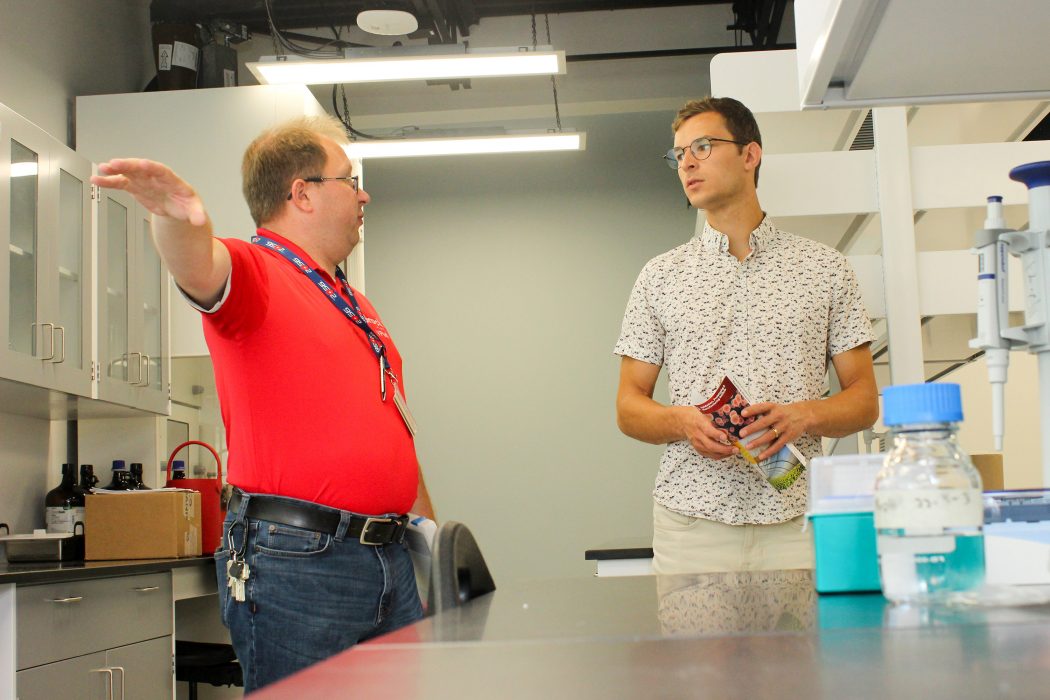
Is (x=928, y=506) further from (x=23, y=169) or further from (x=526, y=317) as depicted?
(x=526, y=317)

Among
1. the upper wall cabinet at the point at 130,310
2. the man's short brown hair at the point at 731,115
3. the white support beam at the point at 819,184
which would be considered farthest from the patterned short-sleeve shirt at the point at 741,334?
the upper wall cabinet at the point at 130,310

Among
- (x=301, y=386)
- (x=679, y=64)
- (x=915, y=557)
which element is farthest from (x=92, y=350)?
(x=679, y=64)

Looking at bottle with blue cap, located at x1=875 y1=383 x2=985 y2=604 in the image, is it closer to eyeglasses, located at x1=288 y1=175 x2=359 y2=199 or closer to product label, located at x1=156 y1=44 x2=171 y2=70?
eyeglasses, located at x1=288 y1=175 x2=359 y2=199

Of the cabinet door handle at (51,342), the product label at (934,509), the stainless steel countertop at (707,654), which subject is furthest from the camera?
the cabinet door handle at (51,342)

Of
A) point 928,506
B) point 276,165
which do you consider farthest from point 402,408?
point 928,506

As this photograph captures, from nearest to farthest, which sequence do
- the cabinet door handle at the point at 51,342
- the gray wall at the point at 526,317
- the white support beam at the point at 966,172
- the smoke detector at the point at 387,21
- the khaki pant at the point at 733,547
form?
1. the khaki pant at the point at 733,547
2. the white support beam at the point at 966,172
3. the cabinet door handle at the point at 51,342
4. the smoke detector at the point at 387,21
5. the gray wall at the point at 526,317

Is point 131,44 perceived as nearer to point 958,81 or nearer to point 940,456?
point 958,81

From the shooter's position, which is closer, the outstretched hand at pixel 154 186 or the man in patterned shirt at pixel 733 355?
the outstretched hand at pixel 154 186

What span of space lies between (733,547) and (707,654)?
150 cm

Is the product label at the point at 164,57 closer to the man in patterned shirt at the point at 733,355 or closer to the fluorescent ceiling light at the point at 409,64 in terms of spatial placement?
the fluorescent ceiling light at the point at 409,64

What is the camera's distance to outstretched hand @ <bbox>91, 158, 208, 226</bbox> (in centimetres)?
149

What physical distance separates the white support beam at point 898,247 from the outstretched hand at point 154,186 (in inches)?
69.2

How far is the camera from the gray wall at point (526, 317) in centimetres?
594

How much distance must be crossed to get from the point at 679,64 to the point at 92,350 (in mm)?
3618
